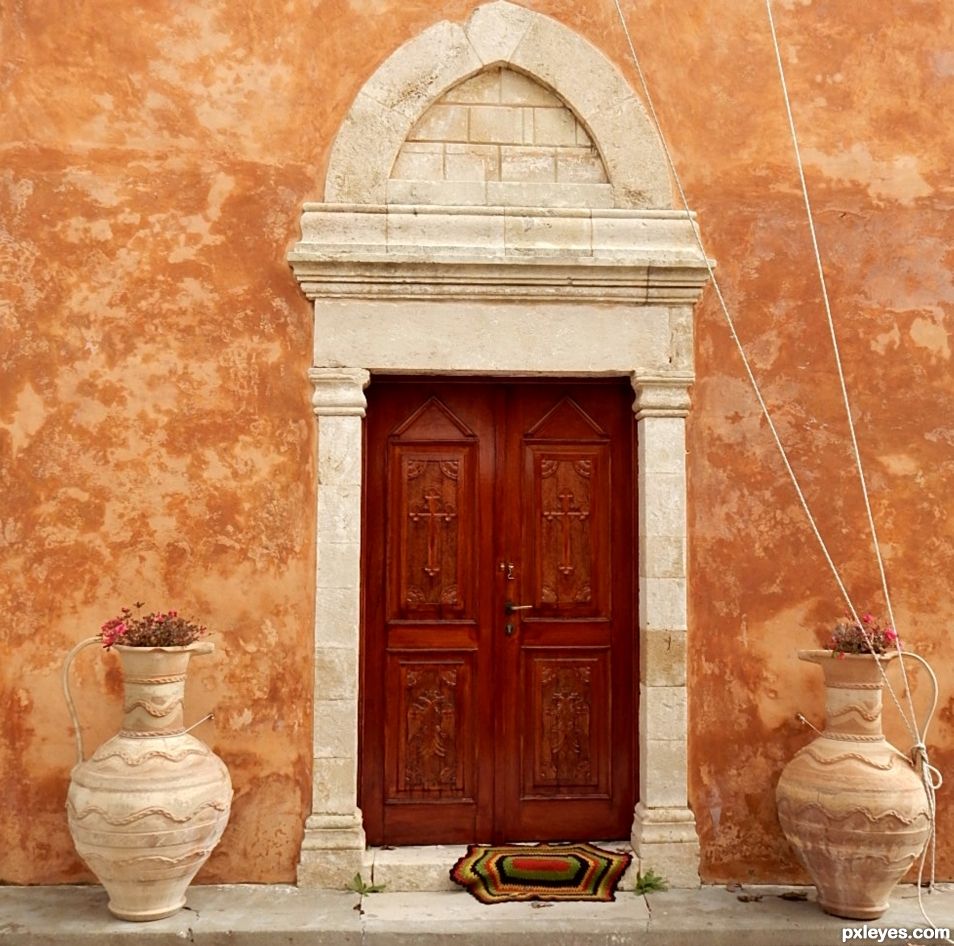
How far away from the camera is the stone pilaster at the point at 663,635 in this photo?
418cm

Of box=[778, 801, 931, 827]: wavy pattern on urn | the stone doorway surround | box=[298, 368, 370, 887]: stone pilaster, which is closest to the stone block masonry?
the stone doorway surround

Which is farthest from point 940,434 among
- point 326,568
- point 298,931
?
point 298,931

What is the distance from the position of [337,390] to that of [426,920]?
219cm

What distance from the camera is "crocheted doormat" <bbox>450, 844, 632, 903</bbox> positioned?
399 centimetres

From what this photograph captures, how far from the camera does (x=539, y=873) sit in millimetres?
4094

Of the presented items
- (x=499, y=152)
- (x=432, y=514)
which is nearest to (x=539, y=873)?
(x=432, y=514)

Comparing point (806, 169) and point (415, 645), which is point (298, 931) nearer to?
point (415, 645)

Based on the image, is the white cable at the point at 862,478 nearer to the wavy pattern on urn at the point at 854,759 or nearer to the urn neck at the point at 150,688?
the wavy pattern on urn at the point at 854,759

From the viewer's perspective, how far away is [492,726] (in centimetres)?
443

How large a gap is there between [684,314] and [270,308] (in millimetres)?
1843

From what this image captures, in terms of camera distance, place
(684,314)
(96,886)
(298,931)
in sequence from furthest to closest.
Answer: (684,314) < (96,886) < (298,931)

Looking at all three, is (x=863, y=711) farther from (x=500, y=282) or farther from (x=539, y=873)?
(x=500, y=282)

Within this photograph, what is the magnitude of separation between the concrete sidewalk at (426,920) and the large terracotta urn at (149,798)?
16cm

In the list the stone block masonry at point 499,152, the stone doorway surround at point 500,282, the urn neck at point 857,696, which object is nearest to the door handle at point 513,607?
the stone doorway surround at point 500,282
